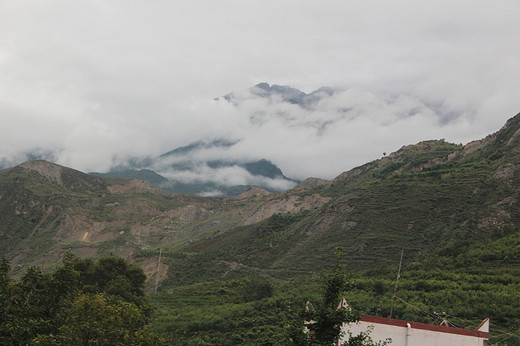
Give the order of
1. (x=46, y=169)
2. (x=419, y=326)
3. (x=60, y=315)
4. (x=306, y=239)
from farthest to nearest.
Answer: (x=46, y=169)
(x=306, y=239)
(x=60, y=315)
(x=419, y=326)

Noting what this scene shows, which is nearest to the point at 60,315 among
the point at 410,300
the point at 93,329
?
the point at 93,329

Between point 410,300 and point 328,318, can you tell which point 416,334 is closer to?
point 328,318

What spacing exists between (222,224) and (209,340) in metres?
90.2

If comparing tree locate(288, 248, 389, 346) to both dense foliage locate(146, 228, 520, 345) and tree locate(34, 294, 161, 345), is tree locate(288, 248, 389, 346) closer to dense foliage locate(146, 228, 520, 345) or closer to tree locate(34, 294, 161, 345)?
tree locate(34, 294, 161, 345)

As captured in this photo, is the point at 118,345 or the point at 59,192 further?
the point at 59,192

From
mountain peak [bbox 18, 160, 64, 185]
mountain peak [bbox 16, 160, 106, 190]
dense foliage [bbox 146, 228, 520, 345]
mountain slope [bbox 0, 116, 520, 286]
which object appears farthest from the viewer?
mountain peak [bbox 16, 160, 106, 190]

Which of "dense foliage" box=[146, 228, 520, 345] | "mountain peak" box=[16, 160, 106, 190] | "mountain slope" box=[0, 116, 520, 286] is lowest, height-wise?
"dense foliage" box=[146, 228, 520, 345]

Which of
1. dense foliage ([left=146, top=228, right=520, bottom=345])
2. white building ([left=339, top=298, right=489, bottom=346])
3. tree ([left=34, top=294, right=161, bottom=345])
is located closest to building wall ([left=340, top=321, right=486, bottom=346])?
white building ([left=339, top=298, right=489, bottom=346])

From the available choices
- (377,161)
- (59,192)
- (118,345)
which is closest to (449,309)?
(118,345)

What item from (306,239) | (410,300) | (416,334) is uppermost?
(306,239)

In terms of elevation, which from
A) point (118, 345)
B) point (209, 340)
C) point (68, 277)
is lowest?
point (209, 340)

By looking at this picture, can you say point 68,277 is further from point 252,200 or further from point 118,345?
point 252,200

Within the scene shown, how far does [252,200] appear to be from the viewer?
155 m

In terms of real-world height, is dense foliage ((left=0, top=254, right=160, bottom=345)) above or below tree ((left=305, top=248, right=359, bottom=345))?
below
